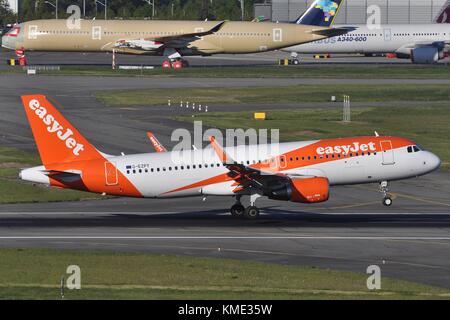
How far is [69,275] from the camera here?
4141 cm

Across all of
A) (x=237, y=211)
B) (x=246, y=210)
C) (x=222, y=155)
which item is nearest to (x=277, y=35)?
(x=237, y=211)

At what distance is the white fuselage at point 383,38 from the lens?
159 m

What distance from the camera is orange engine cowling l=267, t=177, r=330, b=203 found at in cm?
5409

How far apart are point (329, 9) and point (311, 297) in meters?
118

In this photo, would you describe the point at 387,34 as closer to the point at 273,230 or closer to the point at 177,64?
the point at 177,64

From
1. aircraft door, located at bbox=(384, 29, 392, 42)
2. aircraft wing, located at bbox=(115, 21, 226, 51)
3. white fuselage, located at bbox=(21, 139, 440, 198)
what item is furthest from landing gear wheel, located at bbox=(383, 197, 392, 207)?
aircraft door, located at bbox=(384, 29, 392, 42)

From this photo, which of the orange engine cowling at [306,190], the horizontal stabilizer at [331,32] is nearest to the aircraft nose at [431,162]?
the orange engine cowling at [306,190]

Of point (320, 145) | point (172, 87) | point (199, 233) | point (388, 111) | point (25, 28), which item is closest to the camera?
point (199, 233)

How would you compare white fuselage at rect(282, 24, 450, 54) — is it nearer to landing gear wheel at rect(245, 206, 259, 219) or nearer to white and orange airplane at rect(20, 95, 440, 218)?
white and orange airplane at rect(20, 95, 440, 218)

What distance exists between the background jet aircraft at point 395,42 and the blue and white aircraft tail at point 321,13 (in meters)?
4.11

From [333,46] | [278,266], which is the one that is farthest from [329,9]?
[278,266]

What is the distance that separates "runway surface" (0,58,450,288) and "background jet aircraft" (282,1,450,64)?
87477mm

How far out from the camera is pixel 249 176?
54.8 meters
